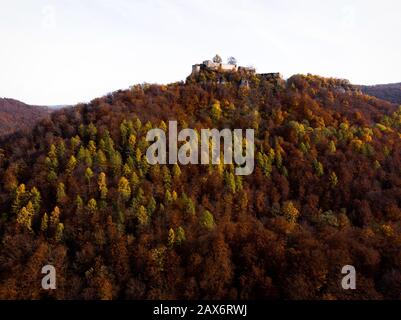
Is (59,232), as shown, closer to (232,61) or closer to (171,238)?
(171,238)

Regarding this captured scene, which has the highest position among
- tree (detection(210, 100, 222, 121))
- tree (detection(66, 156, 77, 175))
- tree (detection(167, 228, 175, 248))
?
tree (detection(210, 100, 222, 121))

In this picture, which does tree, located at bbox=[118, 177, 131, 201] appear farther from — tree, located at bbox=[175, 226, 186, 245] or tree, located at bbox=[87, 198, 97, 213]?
tree, located at bbox=[175, 226, 186, 245]

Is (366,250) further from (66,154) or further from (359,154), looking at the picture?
(66,154)

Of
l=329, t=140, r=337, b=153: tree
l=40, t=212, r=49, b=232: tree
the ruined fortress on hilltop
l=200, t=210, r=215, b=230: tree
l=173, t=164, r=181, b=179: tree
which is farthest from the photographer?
the ruined fortress on hilltop

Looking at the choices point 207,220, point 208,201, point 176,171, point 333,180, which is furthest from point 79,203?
point 333,180

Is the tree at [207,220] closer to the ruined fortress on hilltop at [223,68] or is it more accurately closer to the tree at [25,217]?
the tree at [25,217]

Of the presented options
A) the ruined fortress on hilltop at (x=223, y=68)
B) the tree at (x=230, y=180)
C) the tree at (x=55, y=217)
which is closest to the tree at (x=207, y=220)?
the tree at (x=230, y=180)

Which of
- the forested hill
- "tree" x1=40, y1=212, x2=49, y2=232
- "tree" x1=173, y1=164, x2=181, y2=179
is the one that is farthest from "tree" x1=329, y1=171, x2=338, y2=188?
"tree" x1=40, y1=212, x2=49, y2=232

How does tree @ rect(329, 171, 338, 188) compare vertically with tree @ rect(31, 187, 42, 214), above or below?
above
